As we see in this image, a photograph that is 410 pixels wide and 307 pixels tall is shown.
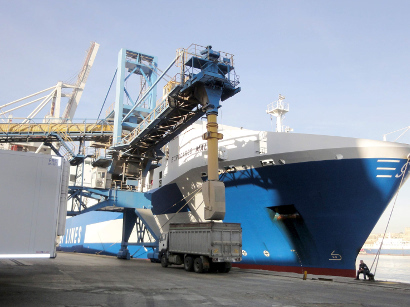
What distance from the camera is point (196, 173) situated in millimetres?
23359

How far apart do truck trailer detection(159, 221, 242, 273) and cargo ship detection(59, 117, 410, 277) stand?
2.45m

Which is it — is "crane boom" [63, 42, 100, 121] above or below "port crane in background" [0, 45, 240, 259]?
above

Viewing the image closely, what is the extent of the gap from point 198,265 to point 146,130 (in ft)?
32.6

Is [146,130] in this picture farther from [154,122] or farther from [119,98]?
[119,98]

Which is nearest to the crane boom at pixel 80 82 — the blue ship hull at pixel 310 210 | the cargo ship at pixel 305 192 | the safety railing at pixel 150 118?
the safety railing at pixel 150 118

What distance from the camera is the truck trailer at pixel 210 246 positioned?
18.5 metres

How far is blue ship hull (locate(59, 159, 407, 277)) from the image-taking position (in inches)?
723

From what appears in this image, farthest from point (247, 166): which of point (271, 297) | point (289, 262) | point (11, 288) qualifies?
point (11, 288)

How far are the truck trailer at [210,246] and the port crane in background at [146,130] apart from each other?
95 centimetres

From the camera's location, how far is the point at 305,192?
19.2m

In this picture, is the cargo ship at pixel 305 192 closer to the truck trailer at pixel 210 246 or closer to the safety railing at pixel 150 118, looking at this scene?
the truck trailer at pixel 210 246

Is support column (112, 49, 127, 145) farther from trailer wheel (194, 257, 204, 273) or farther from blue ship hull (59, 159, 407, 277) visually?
trailer wheel (194, 257, 204, 273)

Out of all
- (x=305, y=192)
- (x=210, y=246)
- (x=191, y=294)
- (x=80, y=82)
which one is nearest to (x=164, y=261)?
(x=210, y=246)

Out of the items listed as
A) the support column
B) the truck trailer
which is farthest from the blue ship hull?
the support column
